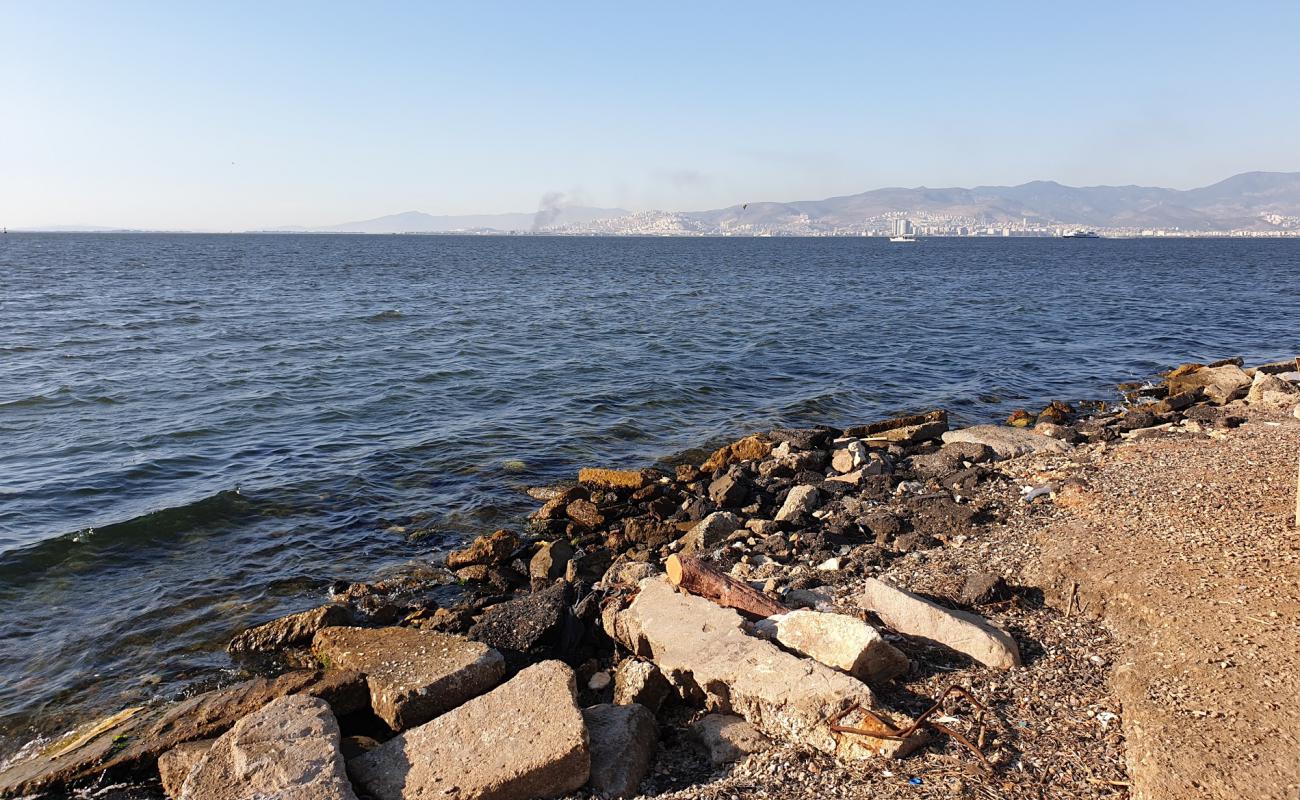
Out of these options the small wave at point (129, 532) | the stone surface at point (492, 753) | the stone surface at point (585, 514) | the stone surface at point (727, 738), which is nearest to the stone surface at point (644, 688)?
the stone surface at point (727, 738)

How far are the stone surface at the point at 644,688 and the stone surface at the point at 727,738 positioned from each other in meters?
0.45

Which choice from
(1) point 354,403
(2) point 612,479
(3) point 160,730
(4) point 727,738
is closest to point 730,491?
(2) point 612,479

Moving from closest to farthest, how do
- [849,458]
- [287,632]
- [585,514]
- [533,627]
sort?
1. [533,627]
2. [287,632]
3. [585,514]
4. [849,458]

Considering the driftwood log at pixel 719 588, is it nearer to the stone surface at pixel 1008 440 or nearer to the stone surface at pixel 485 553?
the stone surface at pixel 485 553

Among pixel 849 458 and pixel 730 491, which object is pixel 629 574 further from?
pixel 849 458

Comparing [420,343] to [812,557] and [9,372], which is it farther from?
[812,557]

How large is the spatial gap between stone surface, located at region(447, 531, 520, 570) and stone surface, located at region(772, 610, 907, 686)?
5562mm

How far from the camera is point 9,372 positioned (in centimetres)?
2308

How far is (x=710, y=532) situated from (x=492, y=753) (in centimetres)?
620

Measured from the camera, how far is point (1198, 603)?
714 centimetres

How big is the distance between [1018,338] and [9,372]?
3601 cm

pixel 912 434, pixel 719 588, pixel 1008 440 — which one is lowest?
pixel 912 434

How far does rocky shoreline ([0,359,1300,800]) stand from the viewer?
5.48 metres

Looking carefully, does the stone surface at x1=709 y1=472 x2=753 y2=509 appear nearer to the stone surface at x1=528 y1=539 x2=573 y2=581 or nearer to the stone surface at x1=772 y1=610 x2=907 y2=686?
the stone surface at x1=528 y1=539 x2=573 y2=581
